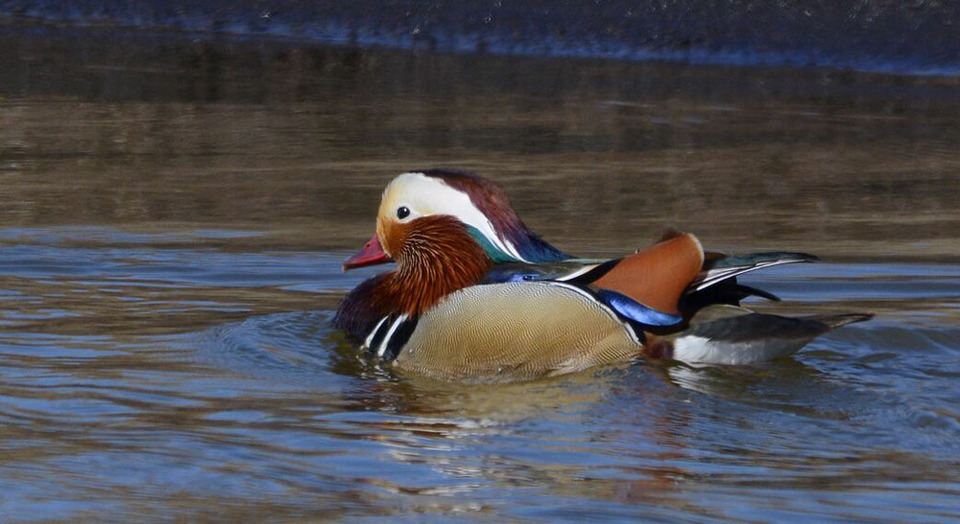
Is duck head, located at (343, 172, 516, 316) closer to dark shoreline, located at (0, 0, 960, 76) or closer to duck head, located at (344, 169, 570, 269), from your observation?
duck head, located at (344, 169, 570, 269)

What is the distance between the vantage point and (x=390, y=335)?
653 centimetres

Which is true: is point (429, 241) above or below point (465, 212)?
below

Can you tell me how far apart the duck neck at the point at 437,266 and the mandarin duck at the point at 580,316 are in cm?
3

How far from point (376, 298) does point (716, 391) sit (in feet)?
4.54

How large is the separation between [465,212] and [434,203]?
0.13 meters

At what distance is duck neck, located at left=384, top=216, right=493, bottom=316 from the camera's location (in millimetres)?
6566

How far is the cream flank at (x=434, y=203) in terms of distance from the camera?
21.5 ft

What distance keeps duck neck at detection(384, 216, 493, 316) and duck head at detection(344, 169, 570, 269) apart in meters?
0.03

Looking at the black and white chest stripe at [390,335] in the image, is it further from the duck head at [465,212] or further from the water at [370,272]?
the duck head at [465,212]

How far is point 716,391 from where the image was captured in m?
5.94

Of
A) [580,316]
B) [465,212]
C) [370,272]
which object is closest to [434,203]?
[465,212]

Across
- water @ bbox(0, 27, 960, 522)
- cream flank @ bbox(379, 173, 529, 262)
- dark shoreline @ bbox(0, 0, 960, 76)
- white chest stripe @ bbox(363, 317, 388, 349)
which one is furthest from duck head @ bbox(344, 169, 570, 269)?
dark shoreline @ bbox(0, 0, 960, 76)

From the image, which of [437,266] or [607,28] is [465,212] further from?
[607,28]

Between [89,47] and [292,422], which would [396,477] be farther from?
[89,47]
